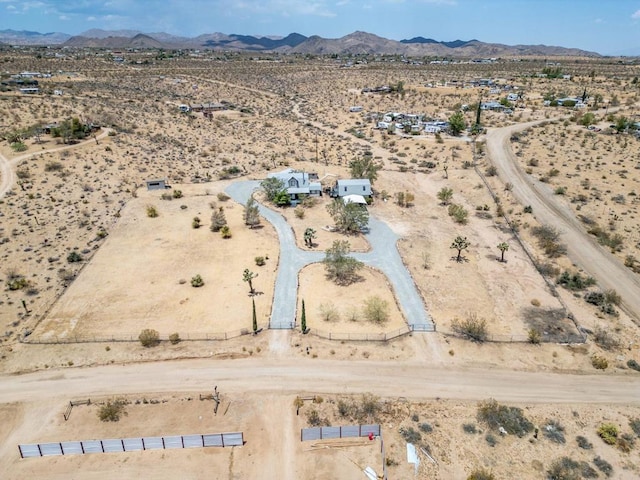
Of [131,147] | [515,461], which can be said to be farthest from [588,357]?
[131,147]

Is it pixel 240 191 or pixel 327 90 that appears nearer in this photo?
pixel 240 191

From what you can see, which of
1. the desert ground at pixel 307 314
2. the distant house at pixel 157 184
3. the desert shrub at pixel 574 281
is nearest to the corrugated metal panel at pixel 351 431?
the desert ground at pixel 307 314

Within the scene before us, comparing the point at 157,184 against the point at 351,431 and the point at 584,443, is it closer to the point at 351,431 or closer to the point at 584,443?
the point at 351,431

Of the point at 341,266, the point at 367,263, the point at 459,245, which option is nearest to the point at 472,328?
the point at 459,245

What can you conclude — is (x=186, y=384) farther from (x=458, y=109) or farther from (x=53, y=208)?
(x=458, y=109)

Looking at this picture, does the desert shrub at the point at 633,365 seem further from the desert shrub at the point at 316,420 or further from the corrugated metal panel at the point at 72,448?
the corrugated metal panel at the point at 72,448

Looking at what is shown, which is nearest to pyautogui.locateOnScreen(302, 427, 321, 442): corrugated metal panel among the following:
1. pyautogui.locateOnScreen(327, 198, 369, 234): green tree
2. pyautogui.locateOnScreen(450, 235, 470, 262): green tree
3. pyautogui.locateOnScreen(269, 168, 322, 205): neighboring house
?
pyautogui.locateOnScreen(450, 235, 470, 262): green tree
